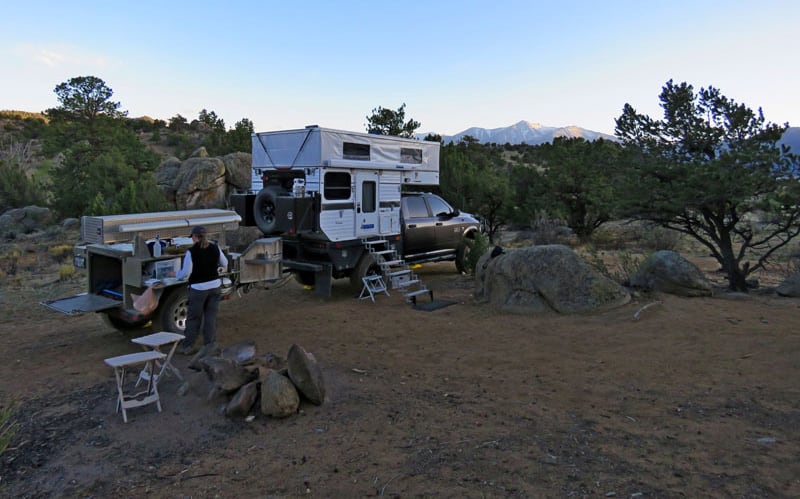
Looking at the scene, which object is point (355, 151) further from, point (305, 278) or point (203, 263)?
point (203, 263)

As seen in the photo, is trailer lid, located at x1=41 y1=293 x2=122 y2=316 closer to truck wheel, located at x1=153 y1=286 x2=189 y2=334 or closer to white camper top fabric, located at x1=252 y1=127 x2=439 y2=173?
truck wheel, located at x1=153 y1=286 x2=189 y2=334

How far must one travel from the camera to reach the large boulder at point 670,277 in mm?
9500

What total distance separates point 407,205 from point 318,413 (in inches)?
281

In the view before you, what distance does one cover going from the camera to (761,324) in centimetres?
757

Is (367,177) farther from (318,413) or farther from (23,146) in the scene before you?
(23,146)

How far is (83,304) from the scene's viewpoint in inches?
287

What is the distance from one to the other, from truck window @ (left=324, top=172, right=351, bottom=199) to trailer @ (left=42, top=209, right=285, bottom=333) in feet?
6.21

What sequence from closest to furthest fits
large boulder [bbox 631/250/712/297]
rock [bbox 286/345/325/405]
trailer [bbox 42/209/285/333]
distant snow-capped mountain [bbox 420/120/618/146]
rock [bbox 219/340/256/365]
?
rock [bbox 286/345/325/405] → rock [bbox 219/340/256/365] → trailer [bbox 42/209/285/333] → large boulder [bbox 631/250/712/297] → distant snow-capped mountain [bbox 420/120/618/146]

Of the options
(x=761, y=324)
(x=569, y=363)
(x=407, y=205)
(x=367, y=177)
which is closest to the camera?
(x=569, y=363)

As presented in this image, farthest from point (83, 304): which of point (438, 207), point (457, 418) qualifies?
point (438, 207)

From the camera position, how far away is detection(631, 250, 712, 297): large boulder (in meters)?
9.50

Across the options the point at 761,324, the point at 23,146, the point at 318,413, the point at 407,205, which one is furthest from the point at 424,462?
the point at 23,146

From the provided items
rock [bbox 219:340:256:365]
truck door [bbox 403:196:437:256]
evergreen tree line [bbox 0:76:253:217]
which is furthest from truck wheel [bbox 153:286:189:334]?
evergreen tree line [bbox 0:76:253:217]

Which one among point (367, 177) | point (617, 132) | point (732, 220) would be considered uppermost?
point (617, 132)
